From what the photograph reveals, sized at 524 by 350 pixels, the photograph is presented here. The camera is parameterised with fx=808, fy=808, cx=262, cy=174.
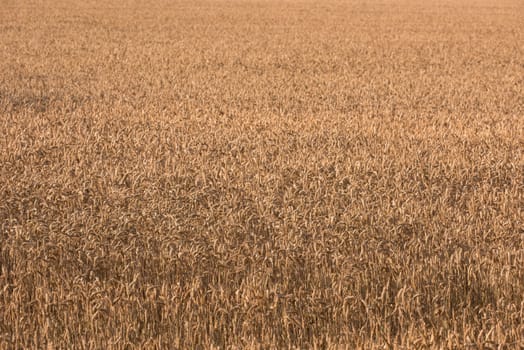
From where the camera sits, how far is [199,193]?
6.36 meters

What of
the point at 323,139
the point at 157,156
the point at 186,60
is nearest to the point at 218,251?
the point at 157,156

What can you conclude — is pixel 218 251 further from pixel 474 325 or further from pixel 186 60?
pixel 186 60

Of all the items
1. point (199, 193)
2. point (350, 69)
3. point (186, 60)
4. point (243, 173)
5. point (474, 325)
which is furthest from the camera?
point (186, 60)

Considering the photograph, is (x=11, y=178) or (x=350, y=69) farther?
(x=350, y=69)

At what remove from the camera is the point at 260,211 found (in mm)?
5867

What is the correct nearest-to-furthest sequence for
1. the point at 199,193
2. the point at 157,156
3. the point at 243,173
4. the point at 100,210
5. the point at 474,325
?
the point at 474,325, the point at 100,210, the point at 199,193, the point at 243,173, the point at 157,156

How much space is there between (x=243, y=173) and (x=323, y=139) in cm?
203

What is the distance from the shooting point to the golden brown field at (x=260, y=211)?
4.18 m

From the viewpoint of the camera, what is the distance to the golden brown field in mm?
4184

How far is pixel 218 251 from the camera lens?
4.99 metres

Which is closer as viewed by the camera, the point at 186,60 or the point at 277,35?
the point at 186,60

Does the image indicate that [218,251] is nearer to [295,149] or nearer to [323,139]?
[295,149]

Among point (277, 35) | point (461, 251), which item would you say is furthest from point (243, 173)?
point (277, 35)

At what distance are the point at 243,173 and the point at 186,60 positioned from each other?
10.8 metres
